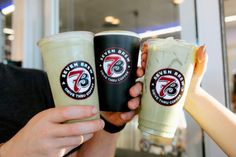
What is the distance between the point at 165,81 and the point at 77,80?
0.46ft

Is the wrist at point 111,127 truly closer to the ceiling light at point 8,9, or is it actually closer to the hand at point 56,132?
the hand at point 56,132

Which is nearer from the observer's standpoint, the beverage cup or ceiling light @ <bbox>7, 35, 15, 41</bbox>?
the beverage cup

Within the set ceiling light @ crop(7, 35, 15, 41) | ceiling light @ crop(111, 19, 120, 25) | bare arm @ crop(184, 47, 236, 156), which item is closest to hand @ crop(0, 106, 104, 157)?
bare arm @ crop(184, 47, 236, 156)

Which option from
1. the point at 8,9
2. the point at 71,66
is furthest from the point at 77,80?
the point at 8,9

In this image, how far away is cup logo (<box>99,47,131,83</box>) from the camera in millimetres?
437

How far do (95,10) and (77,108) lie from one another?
1054 millimetres

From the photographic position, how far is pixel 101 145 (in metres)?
0.64

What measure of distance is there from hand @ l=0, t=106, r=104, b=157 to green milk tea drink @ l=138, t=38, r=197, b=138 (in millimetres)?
89

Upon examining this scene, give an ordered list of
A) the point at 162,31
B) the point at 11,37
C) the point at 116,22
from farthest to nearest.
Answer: the point at 11,37 → the point at 116,22 → the point at 162,31

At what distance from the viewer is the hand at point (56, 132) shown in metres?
0.41

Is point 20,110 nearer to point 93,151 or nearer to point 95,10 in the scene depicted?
point 93,151

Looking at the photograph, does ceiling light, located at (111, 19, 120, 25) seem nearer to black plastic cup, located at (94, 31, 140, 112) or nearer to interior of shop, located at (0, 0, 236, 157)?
interior of shop, located at (0, 0, 236, 157)

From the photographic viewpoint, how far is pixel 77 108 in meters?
0.41

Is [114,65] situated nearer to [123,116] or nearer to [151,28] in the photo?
[123,116]
